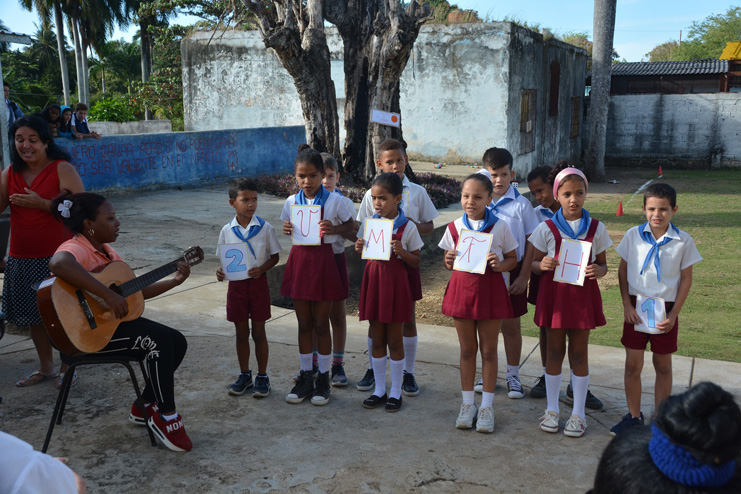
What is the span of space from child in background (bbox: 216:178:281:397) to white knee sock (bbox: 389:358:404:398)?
32.3 inches

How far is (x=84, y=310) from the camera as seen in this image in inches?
141

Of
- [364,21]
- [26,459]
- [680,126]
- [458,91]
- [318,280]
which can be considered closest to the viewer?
[26,459]

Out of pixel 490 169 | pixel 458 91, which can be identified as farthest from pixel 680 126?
pixel 490 169

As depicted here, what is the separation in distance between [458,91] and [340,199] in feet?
49.4

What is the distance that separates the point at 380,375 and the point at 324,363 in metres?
0.38

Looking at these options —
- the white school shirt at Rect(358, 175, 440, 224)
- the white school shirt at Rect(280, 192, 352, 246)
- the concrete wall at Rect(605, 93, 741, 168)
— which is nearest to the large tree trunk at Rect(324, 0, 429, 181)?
the white school shirt at Rect(358, 175, 440, 224)

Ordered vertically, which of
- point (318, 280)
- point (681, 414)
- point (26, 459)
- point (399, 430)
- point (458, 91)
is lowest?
point (399, 430)

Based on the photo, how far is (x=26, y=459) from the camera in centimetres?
136

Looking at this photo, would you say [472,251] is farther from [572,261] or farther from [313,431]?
[313,431]

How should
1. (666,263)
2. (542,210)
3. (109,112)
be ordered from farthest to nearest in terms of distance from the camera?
(109,112), (542,210), (666,263)

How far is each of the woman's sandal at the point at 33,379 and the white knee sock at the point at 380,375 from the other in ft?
7.22

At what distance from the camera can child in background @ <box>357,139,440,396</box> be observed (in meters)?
4.73

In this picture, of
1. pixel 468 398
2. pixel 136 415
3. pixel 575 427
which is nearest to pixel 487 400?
pixel 468 398

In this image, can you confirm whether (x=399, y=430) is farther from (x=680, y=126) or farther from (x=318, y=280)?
(x=680, y=126)
